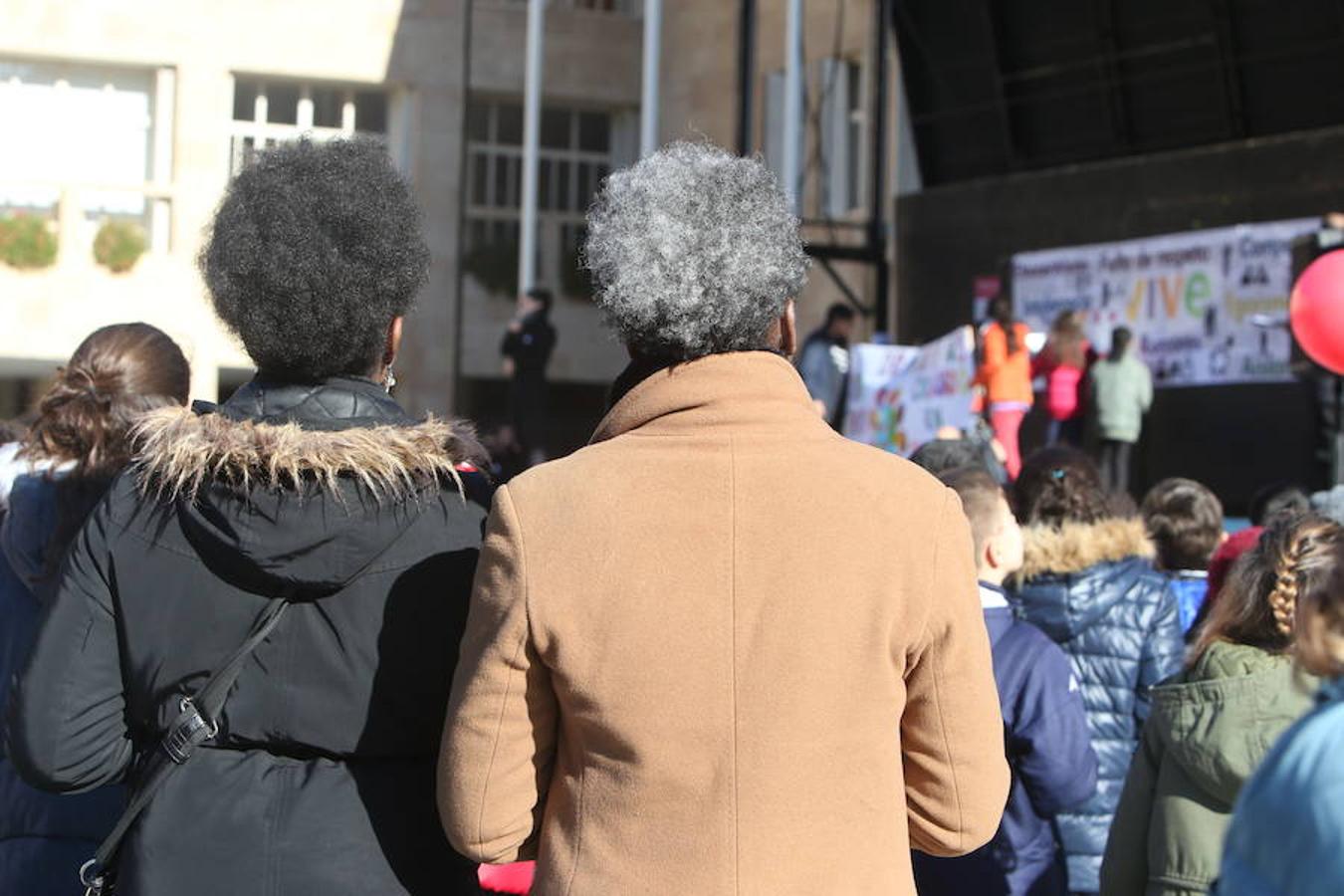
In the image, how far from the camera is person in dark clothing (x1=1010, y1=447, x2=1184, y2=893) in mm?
4859

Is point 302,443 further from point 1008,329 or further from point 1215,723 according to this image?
point 1008,329

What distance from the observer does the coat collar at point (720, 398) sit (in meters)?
2.48

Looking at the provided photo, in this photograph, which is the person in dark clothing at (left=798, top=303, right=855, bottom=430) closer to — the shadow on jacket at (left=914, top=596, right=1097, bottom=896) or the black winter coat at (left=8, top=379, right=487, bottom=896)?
the shadow on jacket at (left=914, top=596, right=1097, bottom=896)

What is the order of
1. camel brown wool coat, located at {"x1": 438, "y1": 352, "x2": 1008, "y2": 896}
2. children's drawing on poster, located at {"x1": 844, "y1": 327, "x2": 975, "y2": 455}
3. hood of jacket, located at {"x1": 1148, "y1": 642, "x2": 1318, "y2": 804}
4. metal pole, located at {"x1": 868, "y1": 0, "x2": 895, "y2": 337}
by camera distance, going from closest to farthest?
camel brown wool coat, located at {"x1": 438, "y1": 352, "x2": 1008, "y2": 896} → hood of jacket, located at {"x1": 1148, "y1": 642, "x2": 1318, "y2": 804} → children's drawing on poster, located at {"x1": 844, "y1": 327, "x2": 975, "y2": 455} → metal pole, located at {"x1": 868, "y1": 0, "x2": 895, "y2": 337}

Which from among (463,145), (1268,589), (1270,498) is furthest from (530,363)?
(1268,589)

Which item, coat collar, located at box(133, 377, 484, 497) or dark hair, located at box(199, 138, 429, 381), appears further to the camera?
dark hair, located at box(199, 138, 429, 381)

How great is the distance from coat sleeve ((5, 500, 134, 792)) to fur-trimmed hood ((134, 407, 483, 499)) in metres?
0.14

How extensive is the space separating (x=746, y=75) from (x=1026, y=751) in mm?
12836

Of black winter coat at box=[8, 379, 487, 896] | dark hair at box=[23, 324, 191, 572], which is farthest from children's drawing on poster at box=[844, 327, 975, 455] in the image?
black winter coat at box=[8, 379, 487, 896]

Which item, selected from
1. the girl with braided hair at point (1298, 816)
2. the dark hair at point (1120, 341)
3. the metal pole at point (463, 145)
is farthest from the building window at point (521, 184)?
the girl with braided hair at point (1298, 816)

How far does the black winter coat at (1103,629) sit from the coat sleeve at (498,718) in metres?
2.64

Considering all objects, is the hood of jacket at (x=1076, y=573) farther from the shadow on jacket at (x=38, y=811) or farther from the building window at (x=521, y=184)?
the building window at (x=521, y=184)

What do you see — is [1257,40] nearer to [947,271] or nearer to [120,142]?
[947,271]

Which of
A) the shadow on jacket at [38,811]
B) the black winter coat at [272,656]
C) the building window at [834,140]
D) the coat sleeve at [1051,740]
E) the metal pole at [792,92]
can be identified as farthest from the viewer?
the building window at [834,140]
